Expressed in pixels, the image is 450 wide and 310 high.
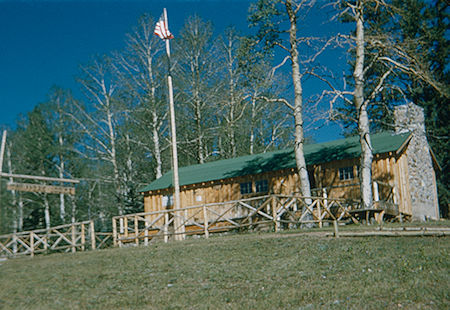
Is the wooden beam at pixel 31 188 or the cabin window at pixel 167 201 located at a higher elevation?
the wooden beam at pixel 31 188

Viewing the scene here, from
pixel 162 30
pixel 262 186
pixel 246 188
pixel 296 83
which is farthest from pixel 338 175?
pixel 162 30

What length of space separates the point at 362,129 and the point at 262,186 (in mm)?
7379

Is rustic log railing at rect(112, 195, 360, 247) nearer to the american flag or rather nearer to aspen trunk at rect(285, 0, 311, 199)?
aspen trunk at rect(285, 0, 311, 199)

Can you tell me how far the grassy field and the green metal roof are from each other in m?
10.8

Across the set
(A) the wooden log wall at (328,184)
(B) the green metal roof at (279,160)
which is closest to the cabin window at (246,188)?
(A) the wooden log wall at (328,184)

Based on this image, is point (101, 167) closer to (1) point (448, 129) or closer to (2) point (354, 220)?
(2) point (354, 220)

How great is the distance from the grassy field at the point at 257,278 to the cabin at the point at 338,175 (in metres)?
9.14

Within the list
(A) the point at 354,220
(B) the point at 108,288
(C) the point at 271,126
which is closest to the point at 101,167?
(C) the point at 271,126

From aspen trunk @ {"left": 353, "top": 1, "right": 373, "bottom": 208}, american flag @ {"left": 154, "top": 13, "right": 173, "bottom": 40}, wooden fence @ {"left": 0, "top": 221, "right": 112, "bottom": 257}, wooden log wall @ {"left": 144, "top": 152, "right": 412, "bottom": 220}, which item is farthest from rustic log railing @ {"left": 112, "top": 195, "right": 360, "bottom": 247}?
american flag @ {"left": 154, "top": 13, "right": 173, "bottom": 40}

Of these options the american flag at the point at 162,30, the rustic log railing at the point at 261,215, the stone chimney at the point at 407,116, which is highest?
the american flag at the point at 162,30

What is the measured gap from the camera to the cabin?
23766 millimetres

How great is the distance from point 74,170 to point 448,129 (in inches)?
1022

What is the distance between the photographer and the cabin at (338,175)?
23.8m

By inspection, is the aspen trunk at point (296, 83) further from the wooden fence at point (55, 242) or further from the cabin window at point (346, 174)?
the wooden fence at point (55, 242)
